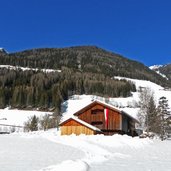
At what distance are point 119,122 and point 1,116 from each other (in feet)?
237

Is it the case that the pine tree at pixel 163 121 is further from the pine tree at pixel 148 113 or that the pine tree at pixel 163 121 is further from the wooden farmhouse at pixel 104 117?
the wooden farmhouse at pixel 104 117

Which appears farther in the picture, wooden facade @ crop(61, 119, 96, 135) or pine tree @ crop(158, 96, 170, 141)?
pine tree @ crop(158, 96, 170, 141)

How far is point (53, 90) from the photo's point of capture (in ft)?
579

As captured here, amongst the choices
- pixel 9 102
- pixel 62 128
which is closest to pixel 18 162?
pixel 62 128

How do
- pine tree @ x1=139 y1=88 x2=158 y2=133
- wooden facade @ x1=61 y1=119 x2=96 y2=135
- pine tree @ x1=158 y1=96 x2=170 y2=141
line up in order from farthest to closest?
1. pine tree @ x1=139 y1=88 x2=158 y2=133
2. pine tree @ x1=158 y1=96 x2=170 y2=141
3. wooden facade @ x1=61 y1=119 x2=96 y2=135

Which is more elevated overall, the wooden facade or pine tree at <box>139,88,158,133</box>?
pine tree at <box>139,88,158,133</box>

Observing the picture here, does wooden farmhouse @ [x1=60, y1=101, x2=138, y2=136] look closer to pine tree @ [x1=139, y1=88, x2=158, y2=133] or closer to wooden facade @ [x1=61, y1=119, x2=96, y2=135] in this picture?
wooden facade @ [x1=61, y1=119, x2=96, y2=135]

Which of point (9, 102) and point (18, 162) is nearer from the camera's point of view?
point (18, 162)

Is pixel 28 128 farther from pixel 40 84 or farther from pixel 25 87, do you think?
pixel 40 84

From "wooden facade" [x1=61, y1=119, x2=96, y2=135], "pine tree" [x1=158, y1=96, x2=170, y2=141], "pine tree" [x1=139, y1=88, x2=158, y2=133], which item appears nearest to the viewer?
"wooden facade" [x1=61, y1=119, x2=96, y2=135]

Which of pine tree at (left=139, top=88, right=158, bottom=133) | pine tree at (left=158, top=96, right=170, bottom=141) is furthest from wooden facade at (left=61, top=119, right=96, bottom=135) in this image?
pine tree at (left=139, top=88, right=158, bottom=133)

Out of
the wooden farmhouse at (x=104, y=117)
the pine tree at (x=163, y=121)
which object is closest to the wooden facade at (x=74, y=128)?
the wooden farmhouse at (x=104, y=117)

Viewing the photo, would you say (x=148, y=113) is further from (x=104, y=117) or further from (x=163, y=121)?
(x=104, y=117)

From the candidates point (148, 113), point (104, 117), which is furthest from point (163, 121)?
point (104, 117)
